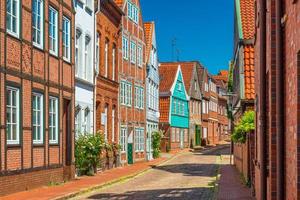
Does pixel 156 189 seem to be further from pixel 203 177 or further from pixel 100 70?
pixel 100 70

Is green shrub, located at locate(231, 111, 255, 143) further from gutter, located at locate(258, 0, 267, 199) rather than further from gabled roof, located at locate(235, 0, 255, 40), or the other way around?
gutter, located at locate(258, 0, 267, 199)

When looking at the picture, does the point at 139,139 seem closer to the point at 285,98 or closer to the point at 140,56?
the point at 140,56

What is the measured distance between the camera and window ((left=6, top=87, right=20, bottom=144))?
55.0ft

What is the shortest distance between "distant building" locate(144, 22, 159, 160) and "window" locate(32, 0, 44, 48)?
2227cm

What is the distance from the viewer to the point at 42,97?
64.4 ft

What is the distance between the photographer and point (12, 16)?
56.2 ft

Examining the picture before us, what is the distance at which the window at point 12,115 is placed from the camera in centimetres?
1677

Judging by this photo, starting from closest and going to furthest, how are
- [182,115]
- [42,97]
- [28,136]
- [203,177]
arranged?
[28,136] < [42,97] < [203,177] < [182,115]

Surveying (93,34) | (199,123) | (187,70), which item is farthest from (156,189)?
(199,123)

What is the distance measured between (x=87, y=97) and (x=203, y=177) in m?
6.25

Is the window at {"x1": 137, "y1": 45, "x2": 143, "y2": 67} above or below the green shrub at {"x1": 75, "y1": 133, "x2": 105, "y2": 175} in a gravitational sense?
above

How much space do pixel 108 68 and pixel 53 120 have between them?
10.9m

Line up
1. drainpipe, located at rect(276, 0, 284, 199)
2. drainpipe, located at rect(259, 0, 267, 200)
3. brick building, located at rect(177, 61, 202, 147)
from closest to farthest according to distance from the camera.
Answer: drainpipe, located at rect(276, 0, 284, 199) → drainpipe, located at rect(259, 0, 267, 200) → brick building, located at rect(177, 61, 202, 147)

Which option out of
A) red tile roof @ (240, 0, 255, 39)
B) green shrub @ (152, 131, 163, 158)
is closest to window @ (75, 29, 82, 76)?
red tile roof @ (240, 0, 255, 39)
